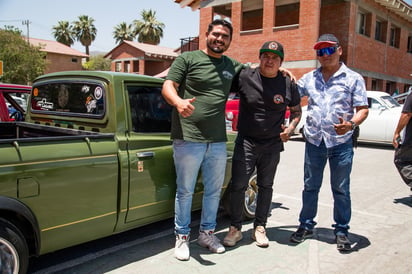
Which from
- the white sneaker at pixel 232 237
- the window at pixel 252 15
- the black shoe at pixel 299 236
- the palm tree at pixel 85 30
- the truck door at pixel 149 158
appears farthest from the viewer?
the palm tree at pixel 85 30

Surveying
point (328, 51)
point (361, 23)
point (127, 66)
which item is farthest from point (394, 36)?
point (127, 66)

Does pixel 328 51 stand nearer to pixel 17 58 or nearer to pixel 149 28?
pixel 17 58

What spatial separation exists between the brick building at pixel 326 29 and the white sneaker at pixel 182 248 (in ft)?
52.0

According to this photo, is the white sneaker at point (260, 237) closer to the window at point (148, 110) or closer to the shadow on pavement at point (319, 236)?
the shadow on pavement at point (319, 236)

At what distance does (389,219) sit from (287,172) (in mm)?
3122

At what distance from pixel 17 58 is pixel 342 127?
1352 inches

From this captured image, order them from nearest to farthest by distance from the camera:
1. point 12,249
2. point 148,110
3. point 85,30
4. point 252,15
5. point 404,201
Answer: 1. point 12,249
2. point 148,110
3. point 404,201
4. point 252,15
5. point 85,30

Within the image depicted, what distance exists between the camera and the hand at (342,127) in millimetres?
3480

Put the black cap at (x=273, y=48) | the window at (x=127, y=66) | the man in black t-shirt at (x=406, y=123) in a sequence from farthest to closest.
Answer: the window at (x=127, y=66) → the man in black t-shirt at (x=406, y=123) → the black cap at (x=273, y=48)

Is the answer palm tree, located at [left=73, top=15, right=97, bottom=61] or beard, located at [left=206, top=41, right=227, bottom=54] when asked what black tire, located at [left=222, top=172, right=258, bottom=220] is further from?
palm tree, located at [left=73, top=15, right=97, bottom=61]

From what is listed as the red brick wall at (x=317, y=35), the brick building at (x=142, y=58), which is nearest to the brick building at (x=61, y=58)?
the brick building at (x=142, y=58)

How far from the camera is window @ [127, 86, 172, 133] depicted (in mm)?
3580

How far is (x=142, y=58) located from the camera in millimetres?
41344

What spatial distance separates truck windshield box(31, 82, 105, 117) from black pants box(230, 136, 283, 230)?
141 cm
